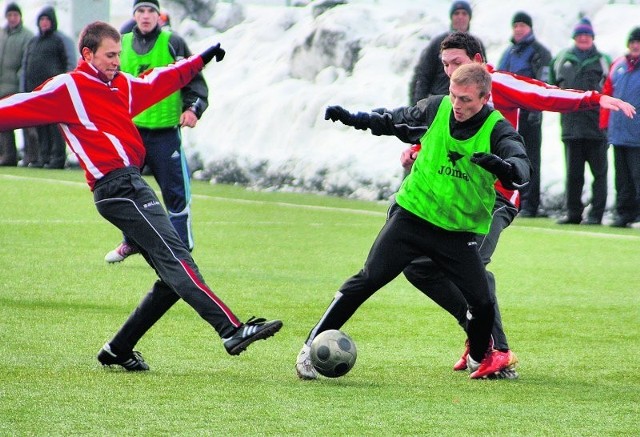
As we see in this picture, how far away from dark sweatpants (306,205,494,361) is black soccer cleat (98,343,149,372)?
1129 millimetres

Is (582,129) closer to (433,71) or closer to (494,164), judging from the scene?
(433,71)

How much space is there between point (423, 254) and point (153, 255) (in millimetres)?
1379

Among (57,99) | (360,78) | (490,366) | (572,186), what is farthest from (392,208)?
(360,78)

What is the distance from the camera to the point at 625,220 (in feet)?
54.3

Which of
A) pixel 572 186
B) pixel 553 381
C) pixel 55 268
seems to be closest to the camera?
pixel 553 381

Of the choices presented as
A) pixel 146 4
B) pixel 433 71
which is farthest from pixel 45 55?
pixel 146 4

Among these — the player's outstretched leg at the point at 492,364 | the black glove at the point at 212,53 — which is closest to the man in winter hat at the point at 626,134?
the black glove at the point at 212,53

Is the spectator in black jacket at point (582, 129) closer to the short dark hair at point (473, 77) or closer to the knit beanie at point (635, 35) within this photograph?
the knit beanie at point (635, 35)

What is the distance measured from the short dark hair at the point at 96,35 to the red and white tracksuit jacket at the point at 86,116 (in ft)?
0.34

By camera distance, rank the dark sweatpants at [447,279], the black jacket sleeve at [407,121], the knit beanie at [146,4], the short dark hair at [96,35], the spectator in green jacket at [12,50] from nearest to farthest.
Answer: the black jacket sleeve at [407,121] < the short dark hair at [96,35] < the dark sweatpants at [447,279] < the knit beanie at [146,4] < the spectator in green jacket at [12,50]

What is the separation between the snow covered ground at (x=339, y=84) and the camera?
69.5 ft

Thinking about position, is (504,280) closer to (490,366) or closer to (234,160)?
(490,366)

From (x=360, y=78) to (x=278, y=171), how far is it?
260 centimetres

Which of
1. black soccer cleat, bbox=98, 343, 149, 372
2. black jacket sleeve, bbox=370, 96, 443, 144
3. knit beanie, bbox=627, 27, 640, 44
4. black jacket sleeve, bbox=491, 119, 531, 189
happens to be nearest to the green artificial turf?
black soccer cleat, bbox=98, 343, 149, 372
